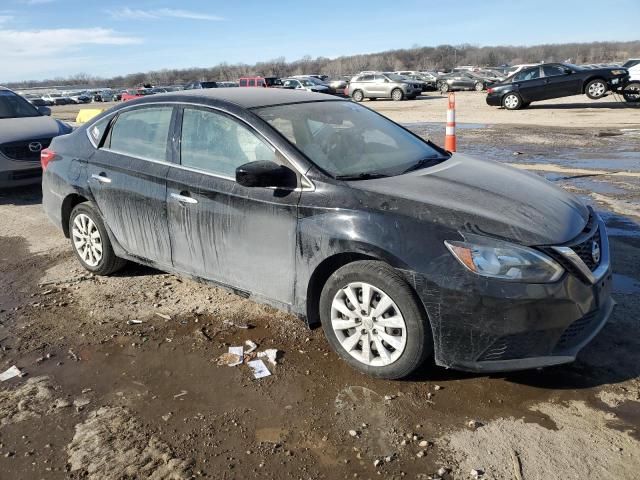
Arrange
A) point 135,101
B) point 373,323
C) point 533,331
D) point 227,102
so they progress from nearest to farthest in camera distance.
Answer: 1. point 533,331
2. point 373,323
3. point 227,102
4. point 135,101

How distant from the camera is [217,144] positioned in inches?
158

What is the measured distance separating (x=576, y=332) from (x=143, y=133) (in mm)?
3505

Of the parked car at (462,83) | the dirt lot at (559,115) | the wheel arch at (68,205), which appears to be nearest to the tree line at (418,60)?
the parked car at (462,83)

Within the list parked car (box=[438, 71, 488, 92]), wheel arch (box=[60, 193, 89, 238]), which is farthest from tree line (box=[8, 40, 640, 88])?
wheel arch (box=[60, 193, 89, 238])

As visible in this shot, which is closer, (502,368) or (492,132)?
(502,368)

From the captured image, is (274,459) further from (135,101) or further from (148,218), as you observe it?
(135,101)

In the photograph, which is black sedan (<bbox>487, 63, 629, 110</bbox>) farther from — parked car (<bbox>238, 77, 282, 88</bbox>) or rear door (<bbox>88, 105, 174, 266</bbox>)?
rear door (<bbox>88, 105, 174, 266</bbox>)

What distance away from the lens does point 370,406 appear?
313 cm

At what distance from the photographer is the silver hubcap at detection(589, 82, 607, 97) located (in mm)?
20453

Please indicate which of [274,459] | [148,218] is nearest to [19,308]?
[148,218]

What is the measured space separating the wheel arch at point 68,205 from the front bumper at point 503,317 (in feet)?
11.4

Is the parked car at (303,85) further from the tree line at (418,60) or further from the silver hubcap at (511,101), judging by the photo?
the tree line at (418,60)

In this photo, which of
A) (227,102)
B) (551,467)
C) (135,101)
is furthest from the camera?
(135,101)

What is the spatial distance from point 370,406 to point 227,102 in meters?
2.35
